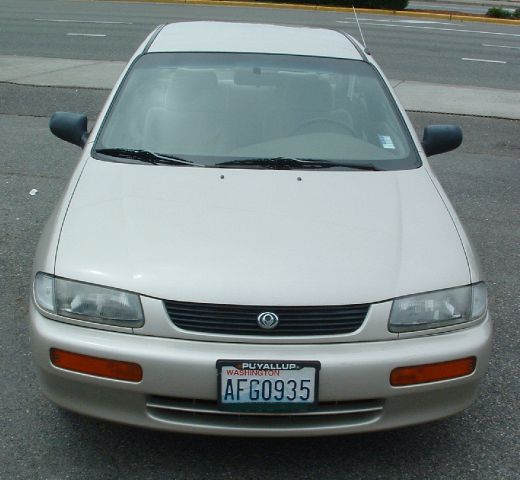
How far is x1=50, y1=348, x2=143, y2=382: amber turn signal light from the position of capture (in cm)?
284

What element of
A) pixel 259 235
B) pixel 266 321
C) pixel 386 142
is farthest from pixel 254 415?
pixel 386 142

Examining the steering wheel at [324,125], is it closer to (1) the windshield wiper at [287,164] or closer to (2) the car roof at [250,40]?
(1) the windshield wiper at [287,164]

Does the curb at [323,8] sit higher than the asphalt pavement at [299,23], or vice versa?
the asphalt pavement at [299,23]

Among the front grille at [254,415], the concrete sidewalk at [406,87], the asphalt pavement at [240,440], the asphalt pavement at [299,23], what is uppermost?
the front grille at [254,415]

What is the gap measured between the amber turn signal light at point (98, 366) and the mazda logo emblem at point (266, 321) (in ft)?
1.42

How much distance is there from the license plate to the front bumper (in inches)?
1.0

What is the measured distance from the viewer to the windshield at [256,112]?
3975 mm

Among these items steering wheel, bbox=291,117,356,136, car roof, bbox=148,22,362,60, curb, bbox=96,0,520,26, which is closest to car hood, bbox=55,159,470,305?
steering wheel, bbox=291,117,356,136

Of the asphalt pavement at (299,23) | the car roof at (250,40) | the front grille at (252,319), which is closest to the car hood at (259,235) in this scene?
the front grille at (252,319)

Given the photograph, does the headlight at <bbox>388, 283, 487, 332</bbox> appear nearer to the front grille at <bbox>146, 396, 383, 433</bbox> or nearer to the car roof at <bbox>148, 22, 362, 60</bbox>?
the front grille at <bbox>146, 396, 383, 433</bbox>

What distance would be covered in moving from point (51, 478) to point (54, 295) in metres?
0.69

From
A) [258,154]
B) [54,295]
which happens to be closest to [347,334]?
[54,295]

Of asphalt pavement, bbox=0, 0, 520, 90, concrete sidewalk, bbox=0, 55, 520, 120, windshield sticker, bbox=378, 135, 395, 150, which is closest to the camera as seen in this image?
windshield sticker, bbox=378, 135, 395, 150

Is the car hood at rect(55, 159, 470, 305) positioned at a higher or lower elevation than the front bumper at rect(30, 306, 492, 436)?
higher
